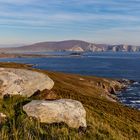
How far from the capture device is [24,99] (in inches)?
629

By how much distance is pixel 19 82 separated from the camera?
19.3 metres

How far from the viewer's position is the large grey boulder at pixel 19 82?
1812 cm

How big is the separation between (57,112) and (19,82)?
227 inches

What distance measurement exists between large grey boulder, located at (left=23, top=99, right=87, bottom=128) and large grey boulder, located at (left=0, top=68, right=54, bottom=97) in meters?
4.11

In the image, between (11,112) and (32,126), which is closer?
(32,126)

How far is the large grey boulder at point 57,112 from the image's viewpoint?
13.7 metres

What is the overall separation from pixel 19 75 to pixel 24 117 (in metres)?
6.82

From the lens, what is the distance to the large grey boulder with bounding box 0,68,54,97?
1812 centimetres

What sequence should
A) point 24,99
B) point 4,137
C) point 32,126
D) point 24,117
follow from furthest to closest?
point 24,99
point 24,117
point 32,126
point 4,137

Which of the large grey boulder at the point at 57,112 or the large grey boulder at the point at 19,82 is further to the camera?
the large grey boulder at the point at 19,82

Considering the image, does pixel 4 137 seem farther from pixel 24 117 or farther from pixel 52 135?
pixel 24 117

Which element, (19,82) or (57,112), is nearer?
(57,112)

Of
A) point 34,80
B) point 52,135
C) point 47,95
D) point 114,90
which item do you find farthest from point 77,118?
point 114,90

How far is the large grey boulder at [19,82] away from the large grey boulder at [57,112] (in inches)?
162
